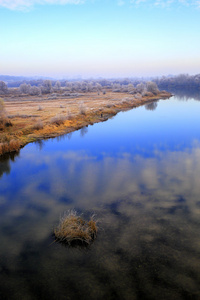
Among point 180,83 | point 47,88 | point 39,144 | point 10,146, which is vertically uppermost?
point 180,83

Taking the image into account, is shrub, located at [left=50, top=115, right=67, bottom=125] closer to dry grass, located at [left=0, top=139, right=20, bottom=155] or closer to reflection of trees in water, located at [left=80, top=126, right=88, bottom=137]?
reflection of trees in water, located at [left=80, top=126, right=88, bottom=137]

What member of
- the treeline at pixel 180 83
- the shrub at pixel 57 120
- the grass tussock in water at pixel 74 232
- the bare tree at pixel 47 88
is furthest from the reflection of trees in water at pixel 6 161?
the treeline at pixel 180 83

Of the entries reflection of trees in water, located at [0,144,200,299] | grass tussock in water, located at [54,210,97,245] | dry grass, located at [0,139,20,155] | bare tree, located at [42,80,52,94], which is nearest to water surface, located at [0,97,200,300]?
reflection of trees in water, located at [0,144,200,299]

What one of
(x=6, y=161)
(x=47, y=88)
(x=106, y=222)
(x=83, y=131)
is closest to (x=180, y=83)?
(x=47, y=88)

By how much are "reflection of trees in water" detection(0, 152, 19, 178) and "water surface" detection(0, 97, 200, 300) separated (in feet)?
0.25

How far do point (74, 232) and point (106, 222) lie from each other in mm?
1587

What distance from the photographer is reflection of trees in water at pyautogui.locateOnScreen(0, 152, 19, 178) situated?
14.1 m

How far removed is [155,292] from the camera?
18.1ft

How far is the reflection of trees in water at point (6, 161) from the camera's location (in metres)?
14.1

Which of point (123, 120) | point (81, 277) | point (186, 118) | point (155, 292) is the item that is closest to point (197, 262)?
point (155, 292)

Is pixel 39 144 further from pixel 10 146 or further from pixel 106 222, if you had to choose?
pixel 106 222

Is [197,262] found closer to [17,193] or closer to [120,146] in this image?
[17,193]

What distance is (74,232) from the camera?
7.36 m

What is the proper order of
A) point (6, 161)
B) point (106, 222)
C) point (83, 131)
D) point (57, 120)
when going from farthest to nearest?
point (57, 120) < point (83, 131) < point (6, 161) < point (106, 222)
